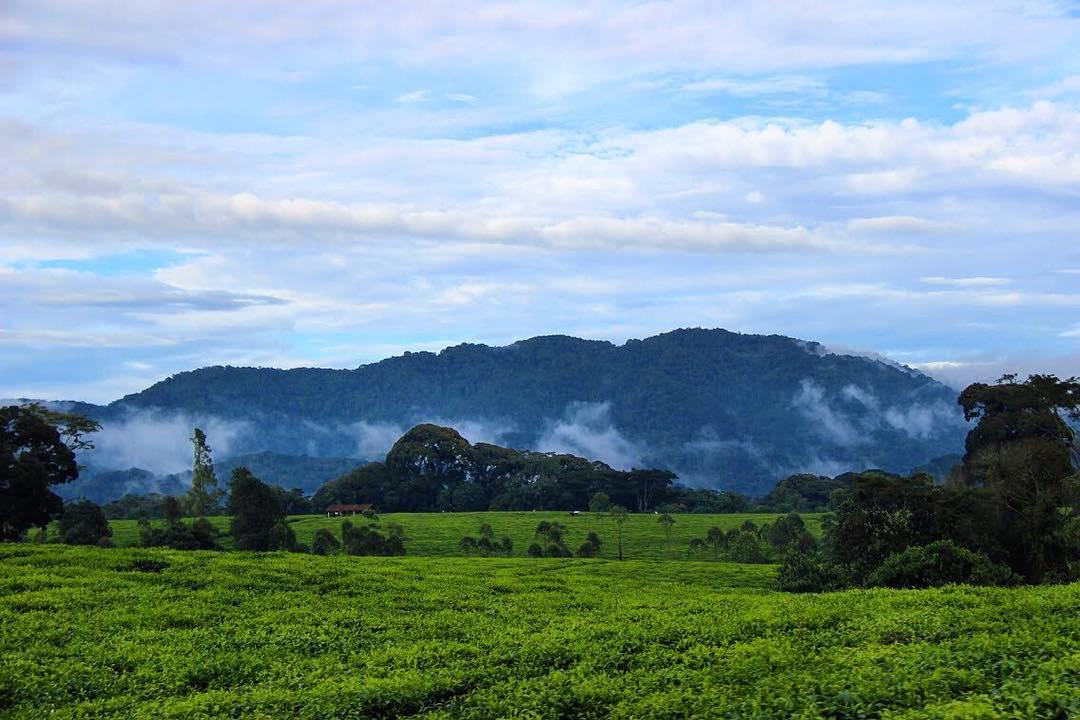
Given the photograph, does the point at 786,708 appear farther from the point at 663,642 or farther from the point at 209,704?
the point at 209,704

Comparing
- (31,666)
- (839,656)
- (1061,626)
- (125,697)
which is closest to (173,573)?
(31,666)

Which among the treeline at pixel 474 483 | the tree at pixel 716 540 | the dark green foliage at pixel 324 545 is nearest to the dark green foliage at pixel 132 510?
the treeline at pixel 474 483

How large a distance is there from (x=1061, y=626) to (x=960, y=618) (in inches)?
111

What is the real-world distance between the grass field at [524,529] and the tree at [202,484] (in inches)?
314

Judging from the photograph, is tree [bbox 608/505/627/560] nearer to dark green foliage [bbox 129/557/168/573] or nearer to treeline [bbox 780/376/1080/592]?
treeline [bbox 780/376/1080/592]

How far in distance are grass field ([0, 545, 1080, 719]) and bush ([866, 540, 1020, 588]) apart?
13675 mm

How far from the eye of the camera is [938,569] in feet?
140

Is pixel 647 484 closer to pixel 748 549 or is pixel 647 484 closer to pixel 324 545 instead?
pixel 748 549

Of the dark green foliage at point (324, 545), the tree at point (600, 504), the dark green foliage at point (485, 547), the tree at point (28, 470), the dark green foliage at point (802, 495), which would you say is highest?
the tree at point (28, 470)

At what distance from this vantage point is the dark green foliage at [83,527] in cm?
7888

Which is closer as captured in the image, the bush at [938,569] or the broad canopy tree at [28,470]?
the bush at [938,569]

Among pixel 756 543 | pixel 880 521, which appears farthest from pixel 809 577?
pixel 756 543

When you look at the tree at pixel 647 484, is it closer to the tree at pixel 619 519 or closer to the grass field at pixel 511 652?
the tree at pixel 619 519

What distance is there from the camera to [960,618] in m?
21.4
